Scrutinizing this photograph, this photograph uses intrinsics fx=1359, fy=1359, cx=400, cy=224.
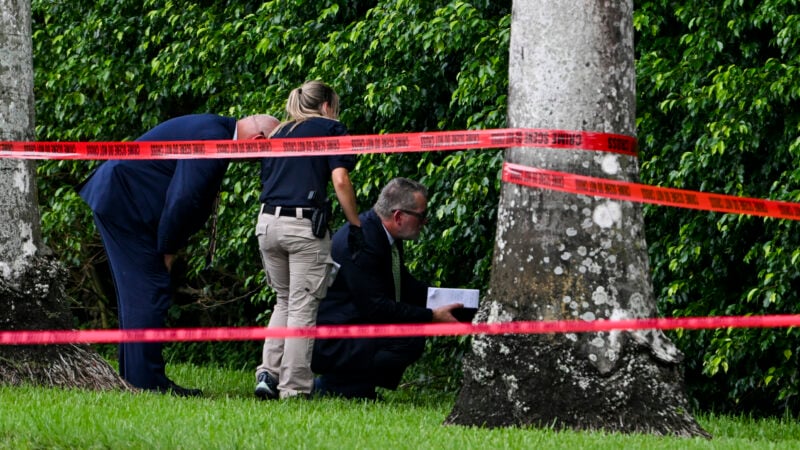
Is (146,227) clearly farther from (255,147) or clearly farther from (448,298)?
(448,298)

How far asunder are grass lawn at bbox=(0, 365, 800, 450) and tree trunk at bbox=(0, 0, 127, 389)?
0.27 metres

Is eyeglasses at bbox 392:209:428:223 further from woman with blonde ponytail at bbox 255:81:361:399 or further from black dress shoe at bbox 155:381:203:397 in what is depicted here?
black dress shoe at bbox 155:381:203:397

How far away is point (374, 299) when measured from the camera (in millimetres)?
8188

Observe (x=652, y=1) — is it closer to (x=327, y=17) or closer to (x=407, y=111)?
(x=407, y=111)

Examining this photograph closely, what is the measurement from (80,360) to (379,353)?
1.83 m

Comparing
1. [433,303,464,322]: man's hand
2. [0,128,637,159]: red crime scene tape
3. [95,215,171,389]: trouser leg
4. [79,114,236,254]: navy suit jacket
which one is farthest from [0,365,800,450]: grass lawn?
[0,128,637,159]: red crime scene tape

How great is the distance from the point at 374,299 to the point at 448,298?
46 cm

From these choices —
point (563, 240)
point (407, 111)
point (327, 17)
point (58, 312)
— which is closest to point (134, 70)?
point (327, 17)

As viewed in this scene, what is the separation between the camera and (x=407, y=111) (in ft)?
33.2

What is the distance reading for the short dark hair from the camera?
8.25 metres

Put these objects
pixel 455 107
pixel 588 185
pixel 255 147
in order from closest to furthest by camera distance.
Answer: pixel 588 185 < pixel 255 147 < pixel 455 107

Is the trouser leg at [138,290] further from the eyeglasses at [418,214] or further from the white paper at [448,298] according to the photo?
the white paper at [448,298]

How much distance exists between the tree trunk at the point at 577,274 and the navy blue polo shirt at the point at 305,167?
182 cm

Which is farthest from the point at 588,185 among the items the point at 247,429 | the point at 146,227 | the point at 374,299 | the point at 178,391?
the point at 178,391
